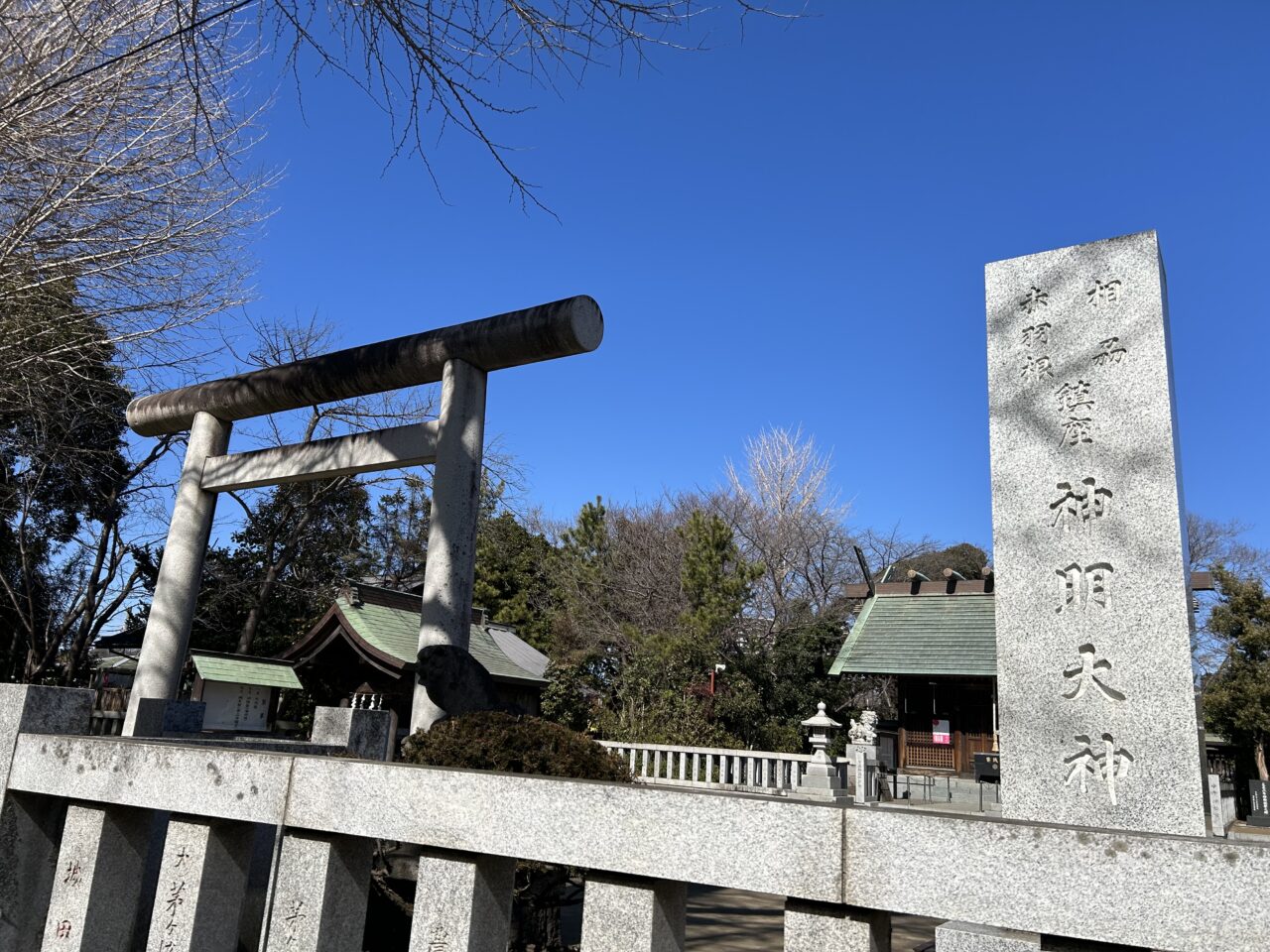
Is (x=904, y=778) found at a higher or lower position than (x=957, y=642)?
lower

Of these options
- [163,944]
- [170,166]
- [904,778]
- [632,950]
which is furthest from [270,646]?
[632,950]

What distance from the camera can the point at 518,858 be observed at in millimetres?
2338

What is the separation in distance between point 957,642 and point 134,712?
17489 mm

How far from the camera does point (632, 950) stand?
2191mm

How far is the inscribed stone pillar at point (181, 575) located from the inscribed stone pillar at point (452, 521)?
2927 millimetres

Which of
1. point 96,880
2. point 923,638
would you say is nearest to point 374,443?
point 96,880

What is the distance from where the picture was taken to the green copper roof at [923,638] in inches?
754

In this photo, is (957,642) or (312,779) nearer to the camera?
(312,779)

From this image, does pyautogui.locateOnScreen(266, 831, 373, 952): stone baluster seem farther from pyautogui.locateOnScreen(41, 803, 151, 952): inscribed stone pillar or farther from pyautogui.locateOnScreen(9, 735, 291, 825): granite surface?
pyautogui.locateOnScreen(41, 803, 151, 952): inscribed stone pillar

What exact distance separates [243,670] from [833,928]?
15.4 m

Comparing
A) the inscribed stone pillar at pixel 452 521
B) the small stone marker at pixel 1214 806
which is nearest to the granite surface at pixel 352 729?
the inscribed stone pillar at pixel 452 521

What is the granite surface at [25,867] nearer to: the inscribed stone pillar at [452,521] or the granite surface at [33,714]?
the granite surface at [33,714]

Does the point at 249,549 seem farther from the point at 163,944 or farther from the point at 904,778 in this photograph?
the point at 163,944

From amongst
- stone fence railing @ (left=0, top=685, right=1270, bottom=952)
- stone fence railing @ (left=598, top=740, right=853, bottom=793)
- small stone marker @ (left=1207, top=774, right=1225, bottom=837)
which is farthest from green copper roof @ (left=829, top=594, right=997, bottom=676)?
stone fence railing @ (left=0, top=685, right=1270, bottom=952)
